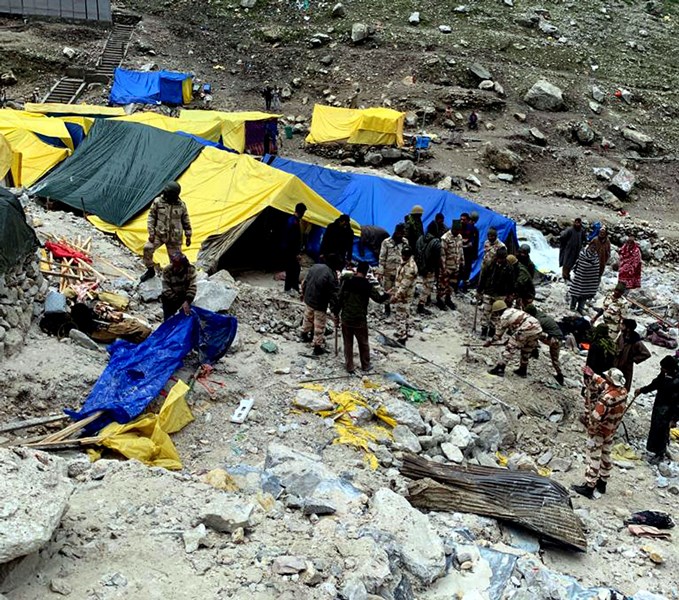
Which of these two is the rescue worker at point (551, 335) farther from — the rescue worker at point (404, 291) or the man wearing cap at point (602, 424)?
the man wearing cap at point (602, 424)

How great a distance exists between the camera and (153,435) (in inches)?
233

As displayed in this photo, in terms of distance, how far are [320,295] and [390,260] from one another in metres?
2.19

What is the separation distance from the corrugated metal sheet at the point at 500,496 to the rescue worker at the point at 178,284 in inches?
119

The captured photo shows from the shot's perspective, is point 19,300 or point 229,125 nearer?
point 19,300

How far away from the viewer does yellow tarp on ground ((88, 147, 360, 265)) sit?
37.1 ft

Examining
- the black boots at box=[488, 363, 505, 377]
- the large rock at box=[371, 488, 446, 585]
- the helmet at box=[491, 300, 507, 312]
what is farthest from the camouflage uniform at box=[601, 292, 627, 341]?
the large rock at box=[371, 488, 446, 585]

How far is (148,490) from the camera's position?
16.0ft

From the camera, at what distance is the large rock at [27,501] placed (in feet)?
11.6

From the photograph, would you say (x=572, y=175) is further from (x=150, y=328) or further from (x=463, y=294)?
(x=150, y=328)

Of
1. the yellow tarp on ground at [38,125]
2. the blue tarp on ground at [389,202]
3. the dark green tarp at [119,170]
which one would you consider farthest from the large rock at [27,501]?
the yellow tarp on ground at [38,125]

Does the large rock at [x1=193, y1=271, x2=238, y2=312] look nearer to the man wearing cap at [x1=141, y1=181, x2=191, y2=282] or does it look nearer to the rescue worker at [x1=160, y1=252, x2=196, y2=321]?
the man wearing cap at [x1=141, y1=181, x2=191, y2=282]

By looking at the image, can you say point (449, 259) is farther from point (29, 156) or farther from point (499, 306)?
point (29, 156)

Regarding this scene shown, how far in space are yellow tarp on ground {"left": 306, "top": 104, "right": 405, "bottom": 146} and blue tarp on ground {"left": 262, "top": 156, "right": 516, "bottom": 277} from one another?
7.46 m

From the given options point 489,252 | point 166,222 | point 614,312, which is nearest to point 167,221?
point 166,222
